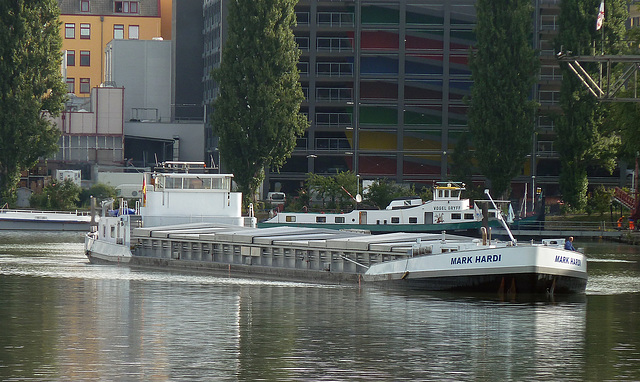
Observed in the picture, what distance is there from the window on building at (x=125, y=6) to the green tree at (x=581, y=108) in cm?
7340

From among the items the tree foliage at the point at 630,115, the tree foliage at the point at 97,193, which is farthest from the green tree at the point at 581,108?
the tree foliage at the point at 97,193

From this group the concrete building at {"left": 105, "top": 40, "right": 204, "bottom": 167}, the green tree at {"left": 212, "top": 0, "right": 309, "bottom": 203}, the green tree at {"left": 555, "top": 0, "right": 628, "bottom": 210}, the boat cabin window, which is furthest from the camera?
the concrete building at {"left": 105, "top": 40, "right": 204, "bottom": 167}

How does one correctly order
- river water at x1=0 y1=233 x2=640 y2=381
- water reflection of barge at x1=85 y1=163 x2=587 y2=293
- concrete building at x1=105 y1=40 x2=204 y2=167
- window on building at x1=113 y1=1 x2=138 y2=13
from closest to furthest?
river water at x1=0 y1=233 x2=640 y2=381, water reflection of barge at x1=85 y1=163 x2=587 y2=293, concrete building at x1=105 y1=40 x2=204 y2=167, window on building at x1=113 y1=1 x2=138 y2=13

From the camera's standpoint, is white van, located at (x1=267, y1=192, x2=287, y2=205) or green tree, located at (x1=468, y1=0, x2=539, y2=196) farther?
white van, located at (x1=267, y1=192, x2=287, y2=205)

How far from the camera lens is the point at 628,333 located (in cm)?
3612

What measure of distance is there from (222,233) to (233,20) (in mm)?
49250

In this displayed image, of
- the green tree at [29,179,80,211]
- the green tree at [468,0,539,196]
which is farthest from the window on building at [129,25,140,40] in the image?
the green tree at [468,0,539,196]

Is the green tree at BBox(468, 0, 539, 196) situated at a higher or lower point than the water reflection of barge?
higher

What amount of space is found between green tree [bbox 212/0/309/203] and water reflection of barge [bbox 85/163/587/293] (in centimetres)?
3403

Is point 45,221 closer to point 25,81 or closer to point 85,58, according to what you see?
point 25,81

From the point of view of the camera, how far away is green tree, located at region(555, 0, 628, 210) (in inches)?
4220

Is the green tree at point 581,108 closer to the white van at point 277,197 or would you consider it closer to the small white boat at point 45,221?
the white van at point 277,197

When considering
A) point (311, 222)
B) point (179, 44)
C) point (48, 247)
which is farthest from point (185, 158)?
point (48, 247)

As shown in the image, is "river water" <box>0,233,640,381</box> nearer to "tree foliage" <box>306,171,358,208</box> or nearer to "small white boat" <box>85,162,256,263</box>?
"small white boat" <box>85,162,256,263</box>
